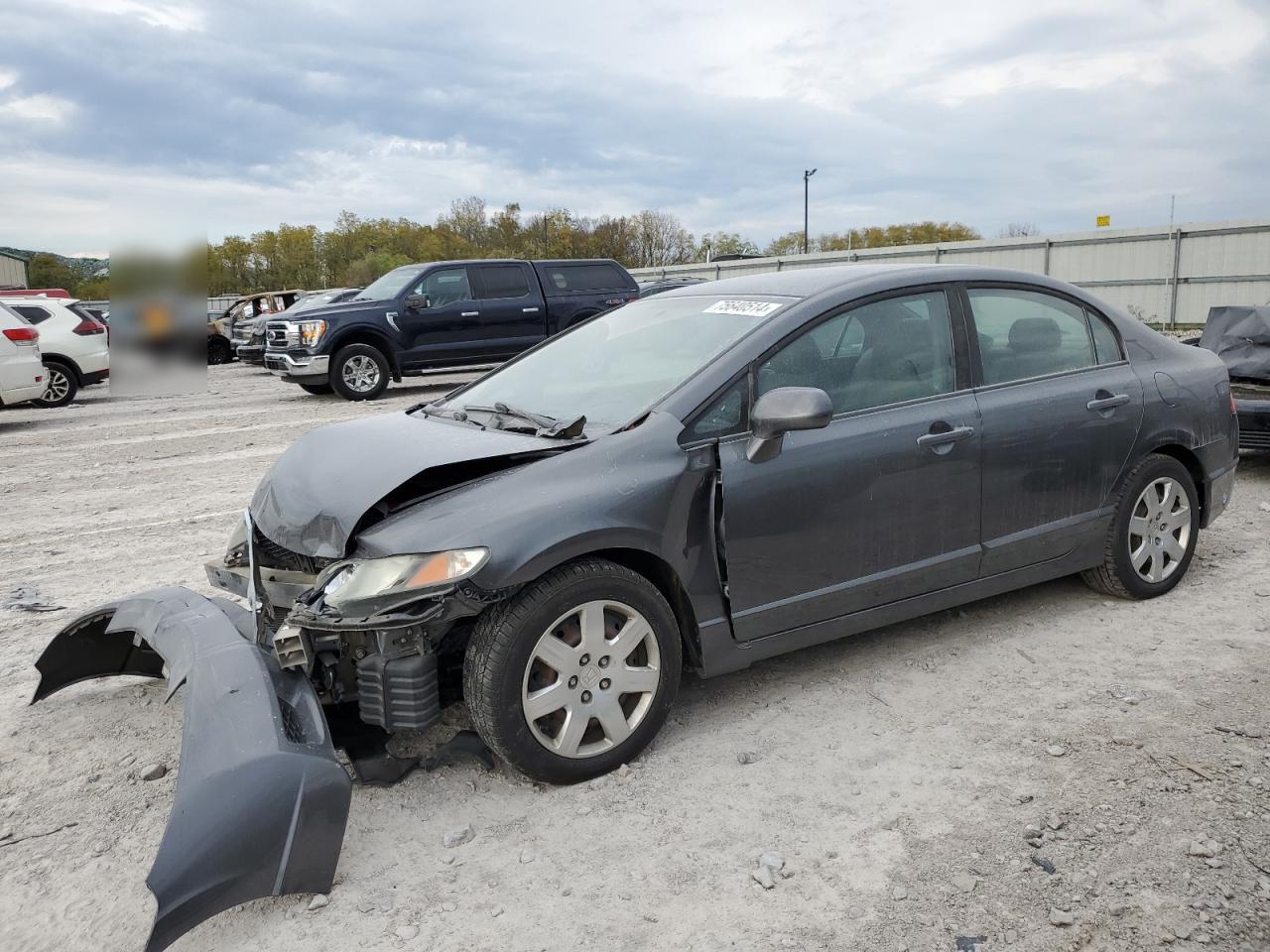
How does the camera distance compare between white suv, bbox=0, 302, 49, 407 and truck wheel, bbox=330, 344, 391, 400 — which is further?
truck wheel, bbox=330, 344, 391, 400

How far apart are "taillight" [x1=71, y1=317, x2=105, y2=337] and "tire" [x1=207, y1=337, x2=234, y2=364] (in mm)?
8857

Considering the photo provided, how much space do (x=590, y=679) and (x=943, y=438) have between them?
5.56 ft

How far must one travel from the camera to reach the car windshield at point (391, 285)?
48.1 feet

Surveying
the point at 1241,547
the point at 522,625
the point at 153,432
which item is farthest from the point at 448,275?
the point at 522,625

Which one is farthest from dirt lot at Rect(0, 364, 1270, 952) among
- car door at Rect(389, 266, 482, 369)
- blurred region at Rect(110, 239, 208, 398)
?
car door at Rect(389, 266, 482, 369)

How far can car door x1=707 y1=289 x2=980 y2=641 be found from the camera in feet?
11.3

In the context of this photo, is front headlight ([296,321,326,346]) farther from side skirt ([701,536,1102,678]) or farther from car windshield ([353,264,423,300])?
side skirt ([701,536,1102,678])

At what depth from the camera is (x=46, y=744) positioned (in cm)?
359

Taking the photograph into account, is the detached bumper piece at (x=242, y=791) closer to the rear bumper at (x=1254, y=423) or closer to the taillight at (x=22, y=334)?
the rear bumper at (x=1254, y=423)

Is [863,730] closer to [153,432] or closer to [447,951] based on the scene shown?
[447,951]

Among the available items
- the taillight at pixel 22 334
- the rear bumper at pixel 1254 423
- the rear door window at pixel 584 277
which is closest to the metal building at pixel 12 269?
the taillight at pixel 22 334

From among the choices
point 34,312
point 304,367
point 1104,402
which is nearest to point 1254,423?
point 1104,402

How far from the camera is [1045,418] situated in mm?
4176

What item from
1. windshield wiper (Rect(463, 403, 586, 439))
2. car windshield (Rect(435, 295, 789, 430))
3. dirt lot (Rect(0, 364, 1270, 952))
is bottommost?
dirt lot (Rect(0, 364, 1270, 952))
